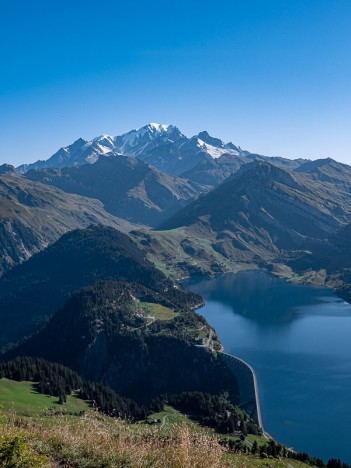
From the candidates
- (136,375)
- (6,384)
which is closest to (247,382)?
(136,375)

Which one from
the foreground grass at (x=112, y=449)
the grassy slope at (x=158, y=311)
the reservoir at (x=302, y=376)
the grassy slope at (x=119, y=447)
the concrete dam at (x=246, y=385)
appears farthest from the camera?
the grassy slope at (x=158, y=311)

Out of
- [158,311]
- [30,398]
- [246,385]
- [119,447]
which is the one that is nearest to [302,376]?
[246,385]

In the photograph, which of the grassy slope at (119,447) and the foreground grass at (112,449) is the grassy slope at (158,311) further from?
the foreground grass at (112,449)

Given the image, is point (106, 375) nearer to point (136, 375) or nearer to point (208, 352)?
point (136, 375)

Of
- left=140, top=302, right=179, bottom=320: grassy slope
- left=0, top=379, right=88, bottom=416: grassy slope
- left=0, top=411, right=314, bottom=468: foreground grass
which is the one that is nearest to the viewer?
left=0, top=411, right=314, bottom=468: foreground grass

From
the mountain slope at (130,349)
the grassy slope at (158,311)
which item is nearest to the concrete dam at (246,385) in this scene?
the mountain slope at (130,349)

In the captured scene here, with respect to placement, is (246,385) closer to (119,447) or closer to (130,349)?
(130,349)

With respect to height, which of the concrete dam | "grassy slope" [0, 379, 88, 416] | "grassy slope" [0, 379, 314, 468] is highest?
"grassy slope" [0, 379, 314, 468]

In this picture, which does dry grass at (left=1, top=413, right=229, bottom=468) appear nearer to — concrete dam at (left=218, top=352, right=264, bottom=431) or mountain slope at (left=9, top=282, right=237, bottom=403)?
concrete dam at (left=218, top=352, right=264, bottom=431)

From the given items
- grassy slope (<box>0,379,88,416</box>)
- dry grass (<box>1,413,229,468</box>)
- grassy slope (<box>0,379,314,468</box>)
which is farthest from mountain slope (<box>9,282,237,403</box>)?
dry grass (<box>1,413,229,468</box>)
